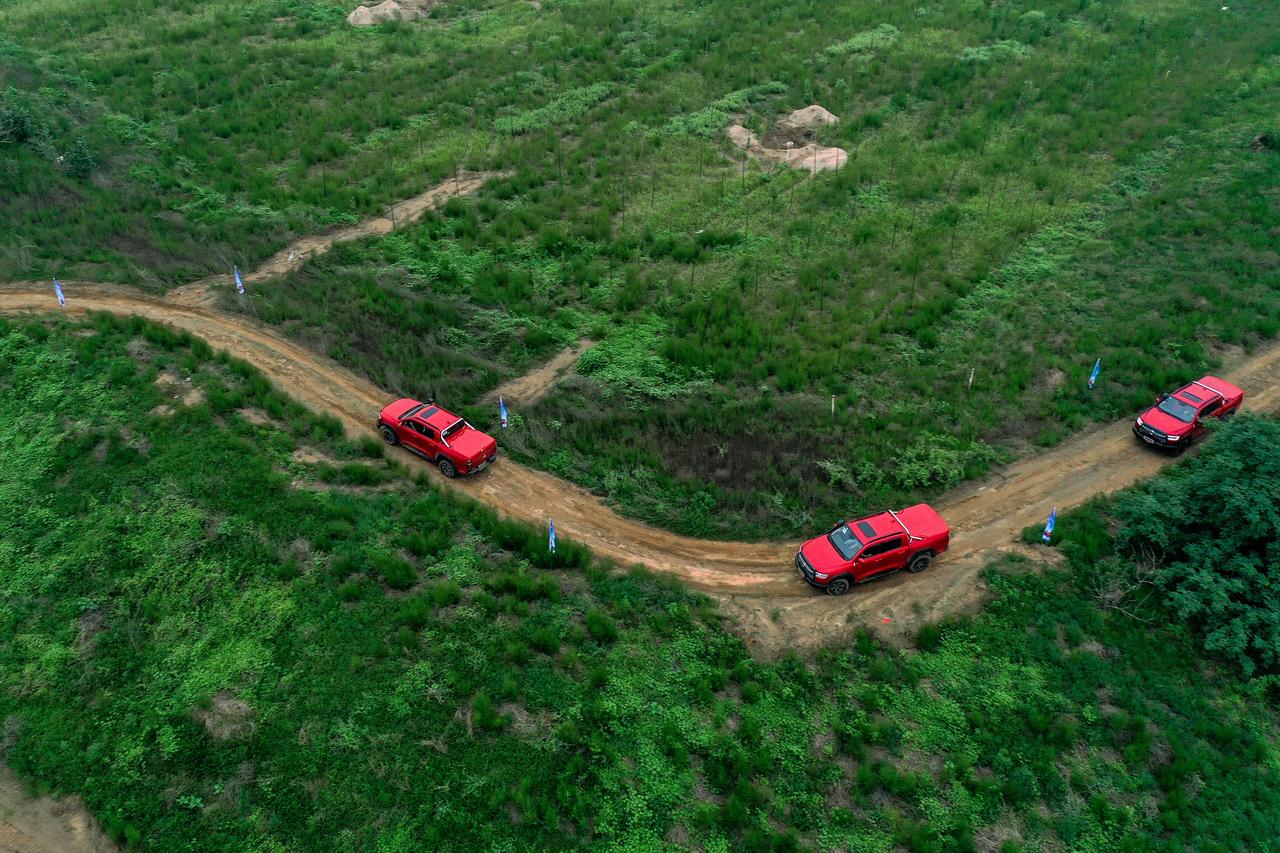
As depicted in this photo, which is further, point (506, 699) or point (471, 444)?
point (471, 444)

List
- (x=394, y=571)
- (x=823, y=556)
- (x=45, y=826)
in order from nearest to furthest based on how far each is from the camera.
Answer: (x=45, y=826) → (x=394, y=571) → (x=823, y=556)

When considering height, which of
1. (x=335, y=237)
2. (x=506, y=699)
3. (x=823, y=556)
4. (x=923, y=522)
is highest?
(x=335, y=237)

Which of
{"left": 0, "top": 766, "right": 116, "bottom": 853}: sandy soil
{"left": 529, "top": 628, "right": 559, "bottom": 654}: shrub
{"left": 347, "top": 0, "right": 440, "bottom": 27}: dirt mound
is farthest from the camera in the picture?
{"left": 347, "top": 0, "right": 440, "bottom": 27}: dirt mound

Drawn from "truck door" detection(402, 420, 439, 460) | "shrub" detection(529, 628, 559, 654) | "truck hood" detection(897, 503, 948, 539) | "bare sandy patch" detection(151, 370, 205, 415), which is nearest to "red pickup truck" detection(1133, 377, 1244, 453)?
"truck hood" detection(897, 503, 948, 539)

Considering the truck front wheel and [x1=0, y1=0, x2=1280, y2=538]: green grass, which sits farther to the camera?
[x1=0, y1=0, x2=1280, y2=538]: green grass

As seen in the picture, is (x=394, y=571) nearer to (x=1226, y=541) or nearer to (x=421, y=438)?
(x=421, y=438)

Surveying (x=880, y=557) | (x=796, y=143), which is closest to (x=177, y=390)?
(x=880, y=557)

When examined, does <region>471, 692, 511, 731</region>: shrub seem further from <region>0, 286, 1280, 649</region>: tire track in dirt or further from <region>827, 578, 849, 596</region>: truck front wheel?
<region>827, 578, 849, 596</region>: truck front wheel

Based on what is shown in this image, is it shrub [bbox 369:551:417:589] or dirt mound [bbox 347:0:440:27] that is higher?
dirt mound [bbox 347:0:440:27]
